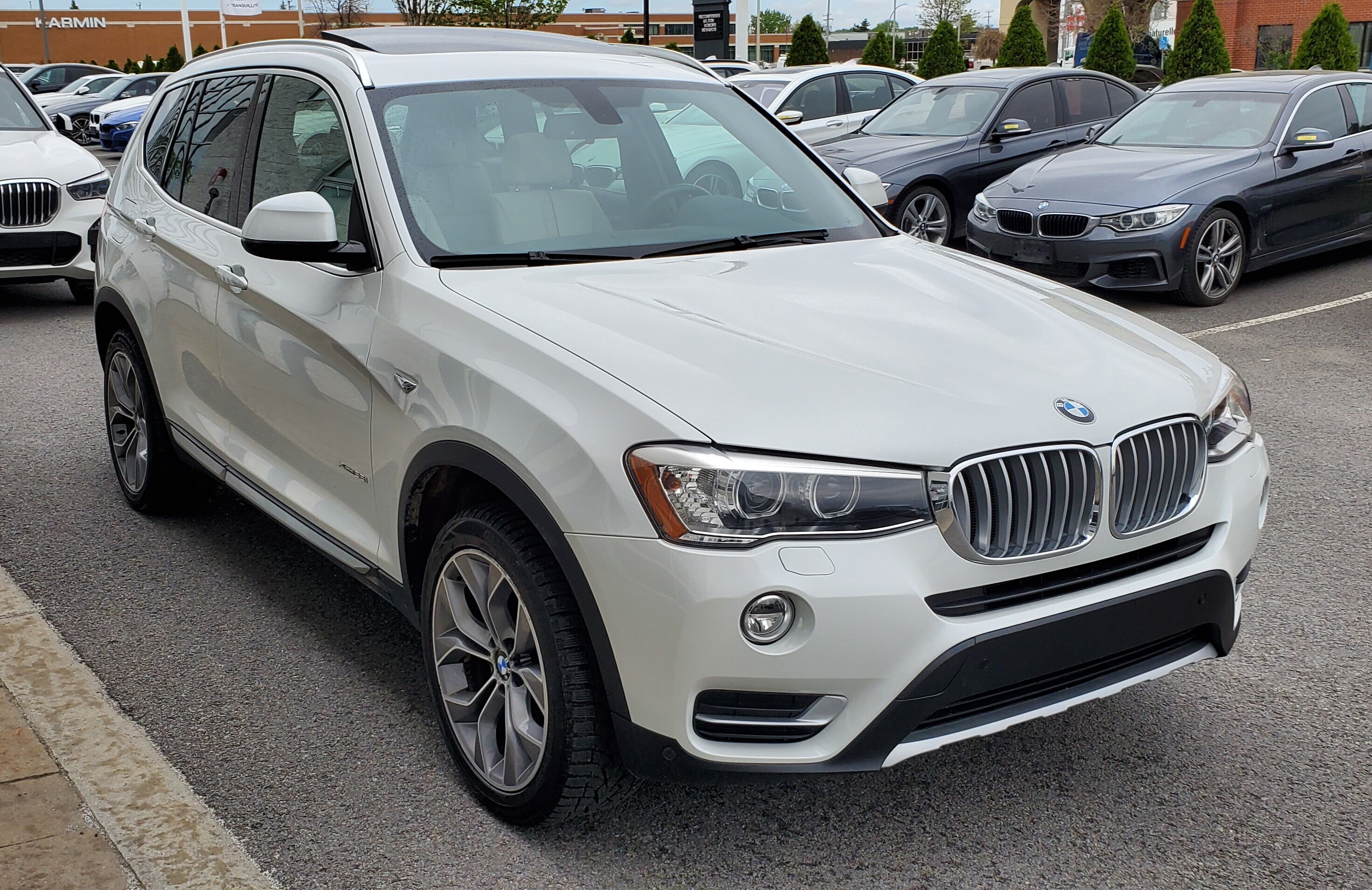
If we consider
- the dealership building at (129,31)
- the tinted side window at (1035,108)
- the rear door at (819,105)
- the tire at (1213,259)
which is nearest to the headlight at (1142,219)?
the tire at (1213,259)

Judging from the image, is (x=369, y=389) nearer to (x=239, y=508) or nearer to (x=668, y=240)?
(x=668, y=240)

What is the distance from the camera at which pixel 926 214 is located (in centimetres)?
1130

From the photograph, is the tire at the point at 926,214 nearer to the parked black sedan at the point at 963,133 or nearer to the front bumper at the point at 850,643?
the parked black sedan at the point at 963,133

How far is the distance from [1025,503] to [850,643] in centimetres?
47

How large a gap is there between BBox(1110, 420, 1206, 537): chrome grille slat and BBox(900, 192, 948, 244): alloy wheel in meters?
8.45

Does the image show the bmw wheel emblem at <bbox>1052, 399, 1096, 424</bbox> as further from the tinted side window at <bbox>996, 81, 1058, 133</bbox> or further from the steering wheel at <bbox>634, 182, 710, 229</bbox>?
the tinted side window at <bbox>996, 81, 1058, 133</bbox>

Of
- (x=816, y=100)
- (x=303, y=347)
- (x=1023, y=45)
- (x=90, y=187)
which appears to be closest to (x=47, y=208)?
(x=90, y=187)

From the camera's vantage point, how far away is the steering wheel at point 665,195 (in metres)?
3.80

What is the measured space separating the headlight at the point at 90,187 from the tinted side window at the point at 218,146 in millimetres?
6046

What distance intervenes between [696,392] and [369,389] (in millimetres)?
1059

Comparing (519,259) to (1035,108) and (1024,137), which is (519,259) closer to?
(1024,137)

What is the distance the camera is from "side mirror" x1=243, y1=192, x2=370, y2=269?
332cm

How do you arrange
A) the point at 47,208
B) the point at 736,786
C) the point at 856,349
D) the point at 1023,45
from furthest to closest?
the point at 1023,45
the point at 47,208
the point at 736,786
the point at 856,349

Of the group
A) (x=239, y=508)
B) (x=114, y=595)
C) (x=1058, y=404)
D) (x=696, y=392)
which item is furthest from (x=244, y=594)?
(x=1058, y=404)
